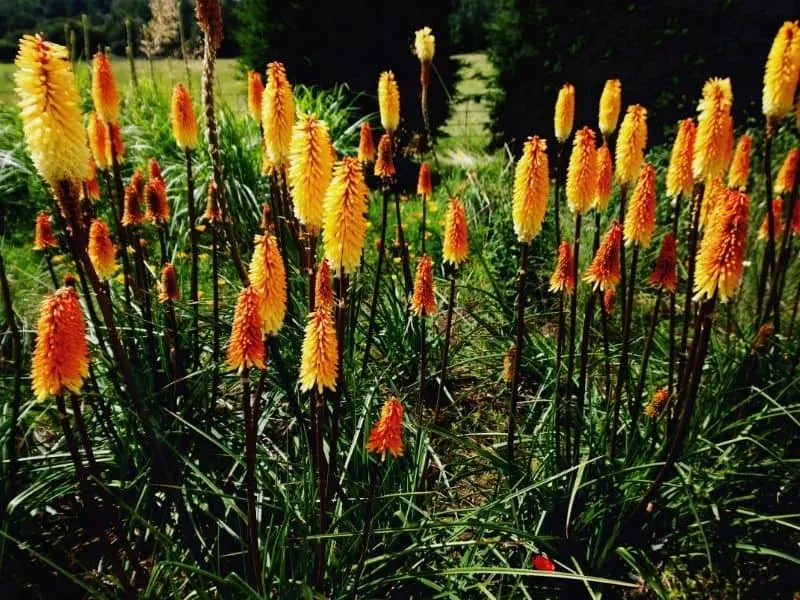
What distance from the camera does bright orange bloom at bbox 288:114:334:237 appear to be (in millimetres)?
1759

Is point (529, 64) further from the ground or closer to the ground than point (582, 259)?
further from the ground

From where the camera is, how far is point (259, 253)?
1.76 metres

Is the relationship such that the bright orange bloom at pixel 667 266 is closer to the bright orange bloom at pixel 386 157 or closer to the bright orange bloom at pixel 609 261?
the bright orange bloom at pixel 609 261

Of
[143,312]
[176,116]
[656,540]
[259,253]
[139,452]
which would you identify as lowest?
[656,540]

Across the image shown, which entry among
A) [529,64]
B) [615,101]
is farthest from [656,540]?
[529,64]

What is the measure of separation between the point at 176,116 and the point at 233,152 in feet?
13.2

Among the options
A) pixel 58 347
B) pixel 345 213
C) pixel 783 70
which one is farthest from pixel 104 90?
pixel 783 70

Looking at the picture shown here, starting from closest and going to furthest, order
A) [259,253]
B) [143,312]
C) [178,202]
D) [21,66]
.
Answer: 1. [21,66]
2. [259,253]
3. [143,312]
4. [178,202]

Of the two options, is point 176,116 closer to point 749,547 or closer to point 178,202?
point 749,547

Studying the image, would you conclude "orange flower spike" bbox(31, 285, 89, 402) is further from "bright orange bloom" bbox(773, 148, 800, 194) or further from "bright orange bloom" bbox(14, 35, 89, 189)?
"bright orange bloom" bbox(773, 148, 800, 194)

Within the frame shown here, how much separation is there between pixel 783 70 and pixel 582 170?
43.5 inches

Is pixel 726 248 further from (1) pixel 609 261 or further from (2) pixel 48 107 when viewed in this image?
(2) pixel 48 107

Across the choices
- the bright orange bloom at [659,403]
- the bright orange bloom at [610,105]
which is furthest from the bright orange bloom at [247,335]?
the bright orange bloom at [659,403]

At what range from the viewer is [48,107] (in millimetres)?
1624
